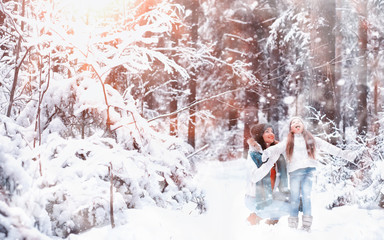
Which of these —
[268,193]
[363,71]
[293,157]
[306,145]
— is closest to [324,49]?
[363,71]

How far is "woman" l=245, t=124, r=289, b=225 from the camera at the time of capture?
16.2 ft

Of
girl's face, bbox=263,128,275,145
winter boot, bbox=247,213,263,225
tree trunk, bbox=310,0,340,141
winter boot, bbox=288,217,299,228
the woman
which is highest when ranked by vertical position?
tree trunk, bbox=310,0,340,141

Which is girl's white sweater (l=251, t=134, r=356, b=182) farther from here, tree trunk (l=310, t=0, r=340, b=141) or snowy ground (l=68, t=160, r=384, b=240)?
tree trunk (l=310, t=0, r=340, b=141)

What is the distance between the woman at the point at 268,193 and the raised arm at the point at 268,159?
2.9 inches

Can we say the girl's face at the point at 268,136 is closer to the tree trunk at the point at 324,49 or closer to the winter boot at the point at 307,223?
the winter boot at the point at 307,223

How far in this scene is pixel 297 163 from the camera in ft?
15.7

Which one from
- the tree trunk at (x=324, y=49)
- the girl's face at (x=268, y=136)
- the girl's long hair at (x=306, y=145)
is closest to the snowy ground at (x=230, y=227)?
the girl's long hair at (x=306, y=145)

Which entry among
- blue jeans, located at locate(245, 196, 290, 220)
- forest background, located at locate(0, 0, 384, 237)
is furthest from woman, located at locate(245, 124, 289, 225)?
forest background, located at locate(0, 0, 384, 237)

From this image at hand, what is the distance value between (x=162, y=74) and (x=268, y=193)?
24.2 feet

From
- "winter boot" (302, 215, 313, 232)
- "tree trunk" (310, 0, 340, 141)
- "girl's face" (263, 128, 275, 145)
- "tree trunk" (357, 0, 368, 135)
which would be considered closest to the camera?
"winter boot" (302, 215, 313, 232)

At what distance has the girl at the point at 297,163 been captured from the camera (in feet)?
15.5

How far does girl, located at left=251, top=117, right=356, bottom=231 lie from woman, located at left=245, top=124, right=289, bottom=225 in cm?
16

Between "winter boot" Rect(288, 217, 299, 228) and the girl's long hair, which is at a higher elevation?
the girl's long hair

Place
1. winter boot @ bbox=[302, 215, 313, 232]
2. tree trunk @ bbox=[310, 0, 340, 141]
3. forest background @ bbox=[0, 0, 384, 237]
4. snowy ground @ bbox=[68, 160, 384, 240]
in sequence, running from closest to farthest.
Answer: snowy ground @ bbox=[68, 160, 384, 240], forest background @ bbox=[0, 0, 384, 237], winter boot @ bbox=[302, 215, 313, 232], tree trunk @ bbox=[310, 0, 340, 141]
